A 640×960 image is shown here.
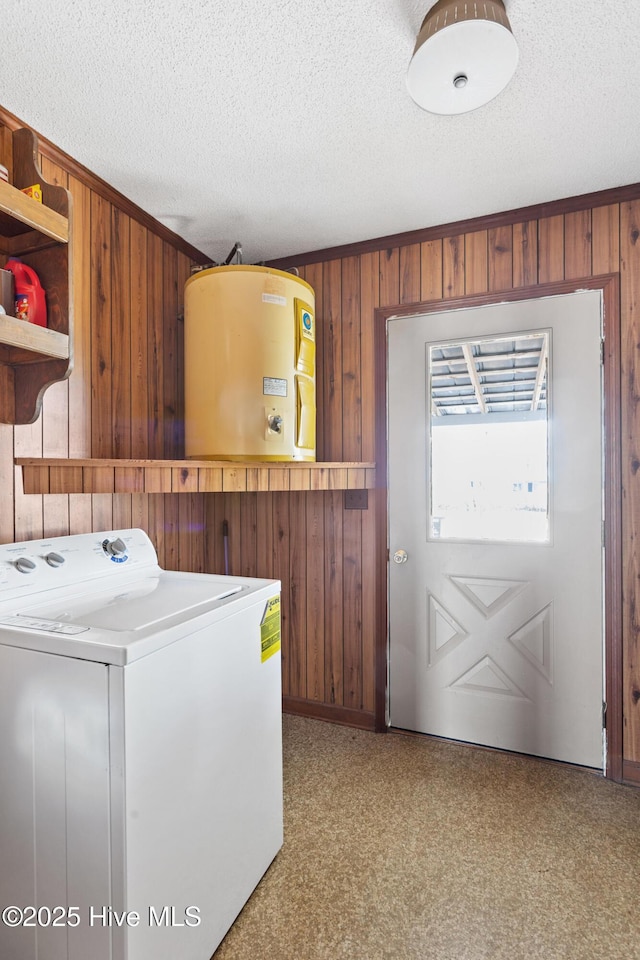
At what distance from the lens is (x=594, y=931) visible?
→ 139 cm

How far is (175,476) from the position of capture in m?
1.63

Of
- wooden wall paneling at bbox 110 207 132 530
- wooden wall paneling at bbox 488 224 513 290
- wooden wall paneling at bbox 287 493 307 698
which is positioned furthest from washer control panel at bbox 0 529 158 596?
wooden wall paneling at bbox 488 224 513 290

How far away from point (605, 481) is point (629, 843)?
4.26 feet

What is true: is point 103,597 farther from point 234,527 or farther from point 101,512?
point 234,527

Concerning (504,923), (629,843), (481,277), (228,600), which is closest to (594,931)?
(504,923)

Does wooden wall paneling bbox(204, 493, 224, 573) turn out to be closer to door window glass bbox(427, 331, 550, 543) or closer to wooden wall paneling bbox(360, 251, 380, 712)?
wooden wall paneling bbox(360, 251, 380, 712)

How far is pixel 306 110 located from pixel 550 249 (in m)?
1.19

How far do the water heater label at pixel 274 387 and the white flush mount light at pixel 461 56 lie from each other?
997mm

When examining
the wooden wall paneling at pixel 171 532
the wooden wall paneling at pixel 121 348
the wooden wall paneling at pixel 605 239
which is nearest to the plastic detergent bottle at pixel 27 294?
the wooden wall paneling at pixel 121 348

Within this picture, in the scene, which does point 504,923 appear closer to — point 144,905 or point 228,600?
point 144,905

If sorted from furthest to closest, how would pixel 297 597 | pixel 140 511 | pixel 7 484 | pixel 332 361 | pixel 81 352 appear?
pixel 297 597 → pixel 332 361 → pixel 140 511 → pixel 81 352 → pixel 7 484

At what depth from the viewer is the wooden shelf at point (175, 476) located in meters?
1.44

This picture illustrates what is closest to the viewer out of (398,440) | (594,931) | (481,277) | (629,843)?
(594,931)

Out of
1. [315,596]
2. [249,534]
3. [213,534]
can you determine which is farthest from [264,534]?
[315,596]
